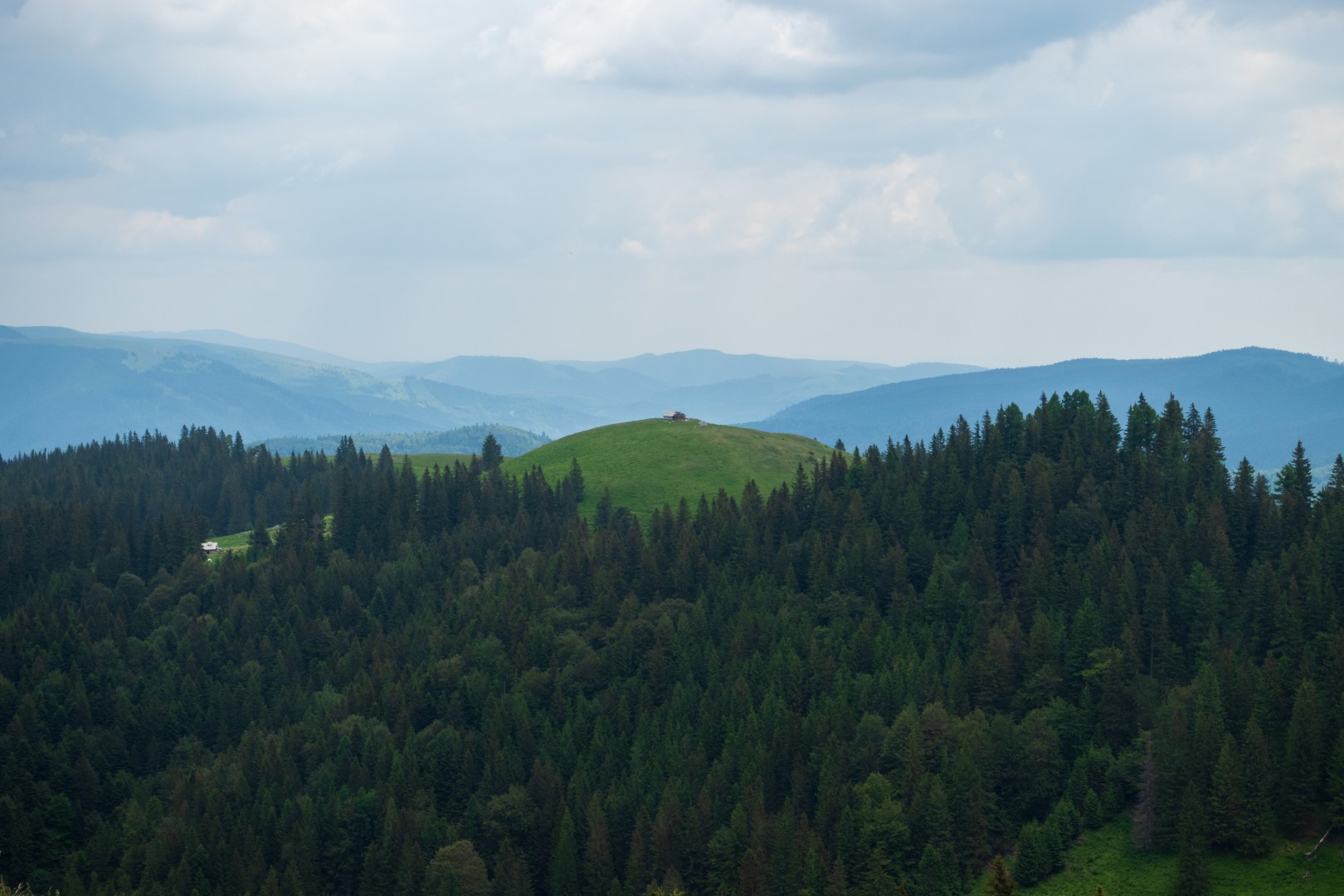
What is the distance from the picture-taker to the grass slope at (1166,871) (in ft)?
328

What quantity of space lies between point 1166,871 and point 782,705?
44.3m

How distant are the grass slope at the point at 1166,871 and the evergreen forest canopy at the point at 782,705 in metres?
1.63

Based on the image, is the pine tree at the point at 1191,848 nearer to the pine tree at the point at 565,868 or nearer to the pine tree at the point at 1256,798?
the pine tree at the point at 1256,798

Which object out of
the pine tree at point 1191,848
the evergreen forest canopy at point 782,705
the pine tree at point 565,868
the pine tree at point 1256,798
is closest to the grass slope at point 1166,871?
the pine tree at point 1256,798

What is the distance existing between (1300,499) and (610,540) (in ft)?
308

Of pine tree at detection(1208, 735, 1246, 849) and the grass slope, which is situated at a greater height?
pine tree at detection(1208, 735, 1246, 849)

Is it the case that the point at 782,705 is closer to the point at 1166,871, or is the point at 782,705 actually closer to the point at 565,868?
the point at 565,868

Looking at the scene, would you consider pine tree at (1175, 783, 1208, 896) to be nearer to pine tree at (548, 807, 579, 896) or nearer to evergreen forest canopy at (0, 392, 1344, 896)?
evergreen forest canopy at (0, 392, 1344, 896)

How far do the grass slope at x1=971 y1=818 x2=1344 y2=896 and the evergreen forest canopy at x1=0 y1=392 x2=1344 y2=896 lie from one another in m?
1.63

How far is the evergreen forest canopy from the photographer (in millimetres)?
117500

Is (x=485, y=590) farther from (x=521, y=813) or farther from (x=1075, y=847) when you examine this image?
(x=1075, y=847)

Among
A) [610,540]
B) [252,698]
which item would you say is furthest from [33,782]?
[610,540]

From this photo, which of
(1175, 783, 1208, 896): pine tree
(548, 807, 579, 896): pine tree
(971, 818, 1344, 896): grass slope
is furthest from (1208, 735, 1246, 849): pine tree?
(548, 807, 579, 896): pine tree

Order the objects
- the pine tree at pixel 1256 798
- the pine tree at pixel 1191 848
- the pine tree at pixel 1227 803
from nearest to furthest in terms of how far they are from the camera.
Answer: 1. the pine tree at pixel 1191 848
2. the pine tree at pixel 1256 798
3. the pine tree at pixel 1227 803
